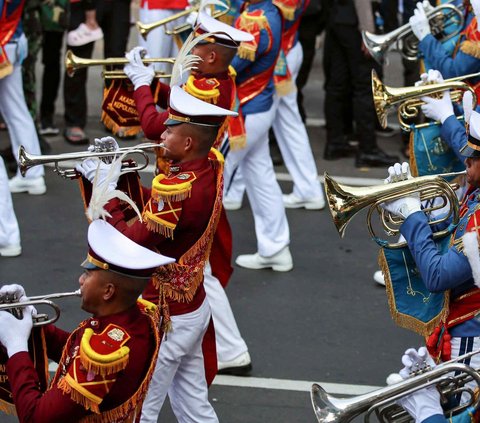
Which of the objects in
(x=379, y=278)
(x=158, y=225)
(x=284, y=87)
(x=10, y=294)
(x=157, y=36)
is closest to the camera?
(x=10, y=294)

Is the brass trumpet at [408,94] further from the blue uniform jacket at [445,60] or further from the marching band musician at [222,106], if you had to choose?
the marching band musician at [222,106]

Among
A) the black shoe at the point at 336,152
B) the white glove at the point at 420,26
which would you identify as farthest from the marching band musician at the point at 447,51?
the black shoe at the point at 336,152

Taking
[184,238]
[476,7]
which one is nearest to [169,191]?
[184,238]

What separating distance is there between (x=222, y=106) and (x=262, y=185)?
1531mm

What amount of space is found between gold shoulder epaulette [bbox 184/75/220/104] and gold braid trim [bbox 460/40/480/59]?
62.6 inches

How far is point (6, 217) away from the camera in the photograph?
7.10 m

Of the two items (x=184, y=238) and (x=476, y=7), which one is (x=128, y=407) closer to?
(x=184, y=238)

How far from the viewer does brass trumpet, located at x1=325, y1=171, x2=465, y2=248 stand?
13.6 ft

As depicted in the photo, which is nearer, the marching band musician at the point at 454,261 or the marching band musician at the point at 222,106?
the marching band musician at the point at 454,261

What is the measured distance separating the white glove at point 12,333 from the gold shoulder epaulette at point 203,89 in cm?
192

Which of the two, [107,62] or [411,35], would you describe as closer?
[107,62]

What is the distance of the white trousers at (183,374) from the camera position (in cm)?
461

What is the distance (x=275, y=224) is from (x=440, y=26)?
1654mm

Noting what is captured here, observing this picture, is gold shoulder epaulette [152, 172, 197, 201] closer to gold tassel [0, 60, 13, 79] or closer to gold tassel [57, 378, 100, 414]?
gold tassel [57, 378, 100, 414]
